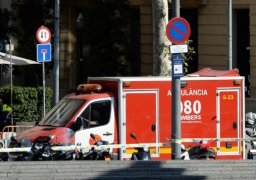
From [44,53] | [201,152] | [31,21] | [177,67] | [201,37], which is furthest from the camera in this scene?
[31,21]

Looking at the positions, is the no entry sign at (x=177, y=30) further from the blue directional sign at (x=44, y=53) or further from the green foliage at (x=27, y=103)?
the green foliage at (x=27, y=103)

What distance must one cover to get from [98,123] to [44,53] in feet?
23.9

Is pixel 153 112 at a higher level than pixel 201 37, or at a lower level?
lower

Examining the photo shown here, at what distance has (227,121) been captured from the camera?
55.2ft

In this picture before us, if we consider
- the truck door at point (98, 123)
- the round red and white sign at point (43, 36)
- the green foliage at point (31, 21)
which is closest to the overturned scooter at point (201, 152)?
the truck door at point (98, 123)

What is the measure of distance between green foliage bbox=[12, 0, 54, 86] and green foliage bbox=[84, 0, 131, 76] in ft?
7.42

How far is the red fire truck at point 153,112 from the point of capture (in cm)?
1631

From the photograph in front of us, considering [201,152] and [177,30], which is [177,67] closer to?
[177,30]

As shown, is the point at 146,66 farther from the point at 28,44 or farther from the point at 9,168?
the point at 9,168

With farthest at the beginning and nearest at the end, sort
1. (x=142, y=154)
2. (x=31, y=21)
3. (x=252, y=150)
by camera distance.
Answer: (x=31, y=21)
(x=252, y=150)
(x=142, y=154)

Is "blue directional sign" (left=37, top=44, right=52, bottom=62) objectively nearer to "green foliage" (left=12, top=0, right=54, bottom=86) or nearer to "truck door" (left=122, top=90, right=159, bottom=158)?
"truck door" (left=122, top=90, right=159, bottom=158)

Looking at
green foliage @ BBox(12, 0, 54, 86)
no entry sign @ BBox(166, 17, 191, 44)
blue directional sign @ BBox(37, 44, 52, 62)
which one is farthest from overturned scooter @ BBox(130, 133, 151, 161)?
green foliage @ BBox(12, 0, 54, 86)

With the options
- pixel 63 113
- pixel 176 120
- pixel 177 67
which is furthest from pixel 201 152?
pixel 63 113

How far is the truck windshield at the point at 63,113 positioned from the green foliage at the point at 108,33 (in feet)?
46.6
